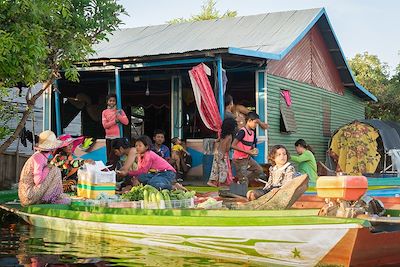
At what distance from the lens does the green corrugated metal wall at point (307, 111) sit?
A: 44.7 feet

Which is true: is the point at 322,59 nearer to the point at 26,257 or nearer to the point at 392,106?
the point at 392,106

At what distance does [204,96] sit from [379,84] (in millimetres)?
15092

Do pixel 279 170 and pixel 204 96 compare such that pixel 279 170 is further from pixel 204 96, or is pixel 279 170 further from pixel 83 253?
pixel 204 96

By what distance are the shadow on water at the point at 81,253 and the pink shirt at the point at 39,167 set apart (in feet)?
2.76

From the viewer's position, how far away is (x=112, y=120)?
12172mm

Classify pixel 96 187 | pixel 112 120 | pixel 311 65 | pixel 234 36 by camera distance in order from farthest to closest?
1. pixel 311 65
2. pixel 234 36
3. pixel 112 120
4. pixel 96 187

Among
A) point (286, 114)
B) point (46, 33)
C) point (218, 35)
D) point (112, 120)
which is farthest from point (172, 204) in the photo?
point (218, 35)

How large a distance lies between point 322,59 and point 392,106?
883 centimetres

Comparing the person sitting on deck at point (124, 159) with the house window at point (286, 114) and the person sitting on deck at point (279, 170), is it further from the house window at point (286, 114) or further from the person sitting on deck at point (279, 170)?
the house window at point (286, 114)

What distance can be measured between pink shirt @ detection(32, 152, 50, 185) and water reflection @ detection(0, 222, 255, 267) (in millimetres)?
909

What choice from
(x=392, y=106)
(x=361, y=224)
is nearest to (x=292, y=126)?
(x=361, y=224)

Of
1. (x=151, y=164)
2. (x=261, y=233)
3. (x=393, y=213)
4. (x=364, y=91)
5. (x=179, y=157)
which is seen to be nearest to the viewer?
(x=261, y=233)

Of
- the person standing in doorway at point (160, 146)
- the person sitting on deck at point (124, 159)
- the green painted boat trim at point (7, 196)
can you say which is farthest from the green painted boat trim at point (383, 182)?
the green painted boat trim at point (7, 196)

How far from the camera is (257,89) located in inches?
521
